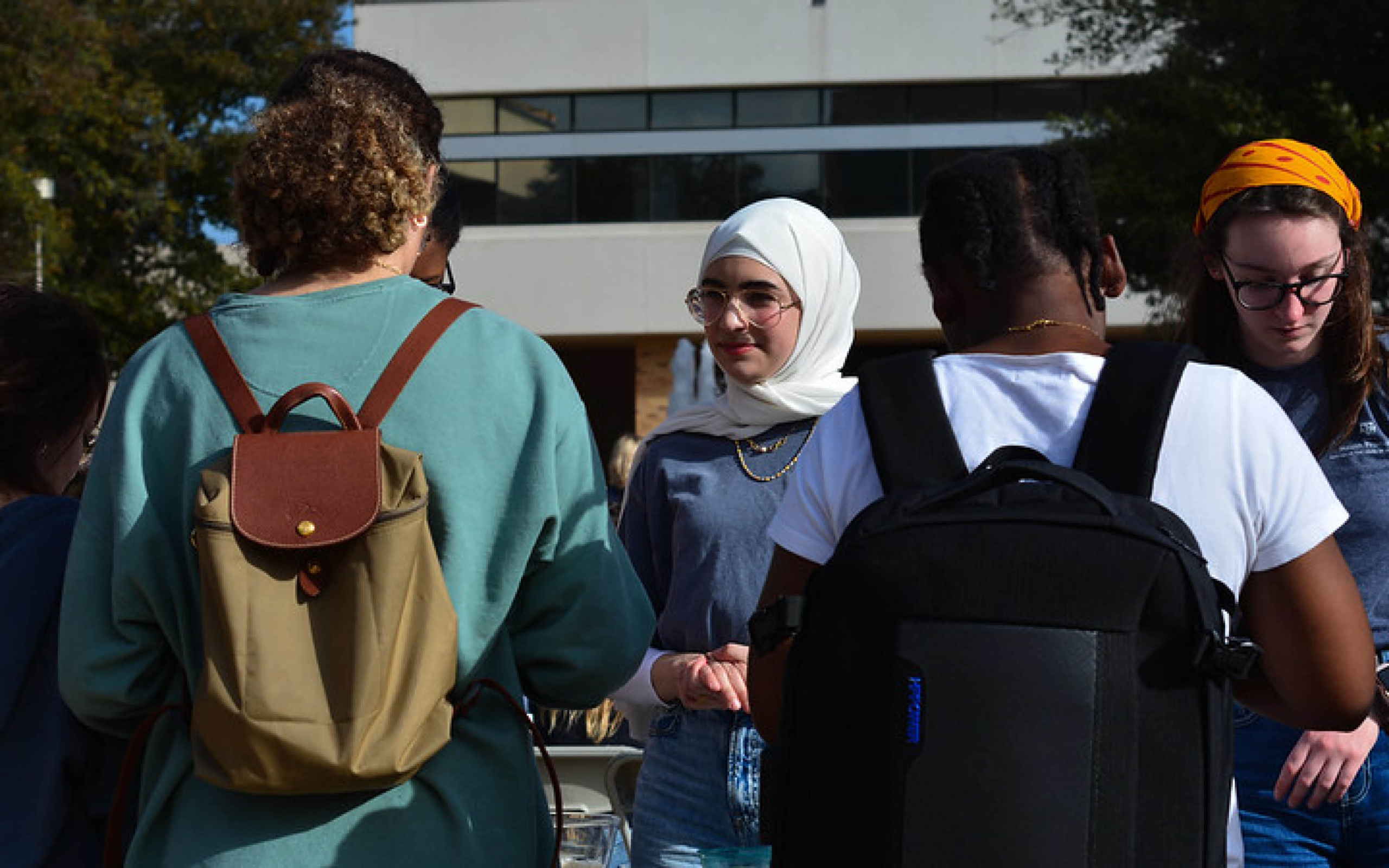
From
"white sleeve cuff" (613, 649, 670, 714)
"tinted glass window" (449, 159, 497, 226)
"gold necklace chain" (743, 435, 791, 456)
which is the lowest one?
"white sleeve cuff" (613, 649, 670, 714)

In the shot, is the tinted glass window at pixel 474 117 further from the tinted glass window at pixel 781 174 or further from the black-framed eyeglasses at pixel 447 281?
the black-framed eyeglasses at pixel 447 281

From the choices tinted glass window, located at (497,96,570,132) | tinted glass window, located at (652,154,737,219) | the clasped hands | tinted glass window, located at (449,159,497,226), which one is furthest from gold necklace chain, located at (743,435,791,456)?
tinted glass window, located at (497,96,570,132)

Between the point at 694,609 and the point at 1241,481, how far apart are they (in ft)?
4.87

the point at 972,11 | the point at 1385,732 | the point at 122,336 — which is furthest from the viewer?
the point at 972,11

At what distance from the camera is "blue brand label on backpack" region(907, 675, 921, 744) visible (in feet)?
6.22

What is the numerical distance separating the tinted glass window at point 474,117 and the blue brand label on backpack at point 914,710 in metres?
29.6

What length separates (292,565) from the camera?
7.04 ft

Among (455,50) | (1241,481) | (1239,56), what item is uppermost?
(455,50)

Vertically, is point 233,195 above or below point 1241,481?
above

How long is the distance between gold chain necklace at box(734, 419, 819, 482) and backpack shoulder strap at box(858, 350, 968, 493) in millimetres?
1279

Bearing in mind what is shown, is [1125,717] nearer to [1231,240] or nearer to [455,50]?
[1231,240]

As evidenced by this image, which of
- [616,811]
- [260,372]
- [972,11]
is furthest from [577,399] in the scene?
[972,11]

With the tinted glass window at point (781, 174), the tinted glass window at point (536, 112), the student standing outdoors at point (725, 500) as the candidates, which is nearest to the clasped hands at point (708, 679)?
the student standing outdoors at point (725, 500)

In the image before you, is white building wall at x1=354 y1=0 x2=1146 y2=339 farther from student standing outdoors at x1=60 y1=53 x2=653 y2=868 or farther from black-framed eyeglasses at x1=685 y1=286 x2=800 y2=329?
student standing outdoors at x1=60 y1=53 x2=653 y2=868
